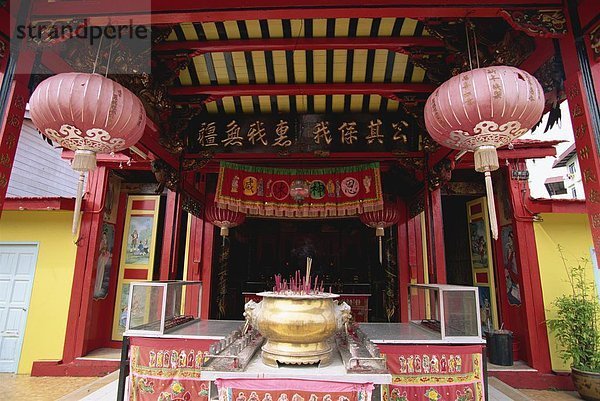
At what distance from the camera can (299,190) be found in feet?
20.3

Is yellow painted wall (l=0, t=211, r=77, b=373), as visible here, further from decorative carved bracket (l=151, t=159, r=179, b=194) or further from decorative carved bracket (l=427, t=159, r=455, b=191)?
decorative carved bracket (l=427, t=159, r=455, b=191)

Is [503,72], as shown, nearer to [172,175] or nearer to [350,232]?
[172,175]

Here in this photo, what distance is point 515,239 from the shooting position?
6.36 m

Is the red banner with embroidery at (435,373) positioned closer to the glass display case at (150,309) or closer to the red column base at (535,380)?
the red column base at (535,380)

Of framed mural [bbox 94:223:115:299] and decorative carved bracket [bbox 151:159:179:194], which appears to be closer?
decorative carved bracket [bbox 151:159:179:194]

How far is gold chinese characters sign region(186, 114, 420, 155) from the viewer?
519cm

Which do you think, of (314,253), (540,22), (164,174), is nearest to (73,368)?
(164,174)

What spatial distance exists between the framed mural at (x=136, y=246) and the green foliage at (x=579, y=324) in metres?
7.72

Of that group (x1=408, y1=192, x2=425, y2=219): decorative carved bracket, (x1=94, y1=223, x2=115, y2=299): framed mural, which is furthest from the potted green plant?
(x1=94, y1=223, x2=115, y2=299): framed mural

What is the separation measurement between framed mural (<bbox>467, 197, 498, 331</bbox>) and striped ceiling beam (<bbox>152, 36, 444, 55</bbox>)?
17.6ft

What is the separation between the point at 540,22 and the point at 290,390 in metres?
3.20

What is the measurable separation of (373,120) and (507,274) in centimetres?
444

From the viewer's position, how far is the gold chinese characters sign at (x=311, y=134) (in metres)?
5.19

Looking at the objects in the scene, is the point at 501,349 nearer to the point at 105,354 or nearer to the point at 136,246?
the point at 105,354
